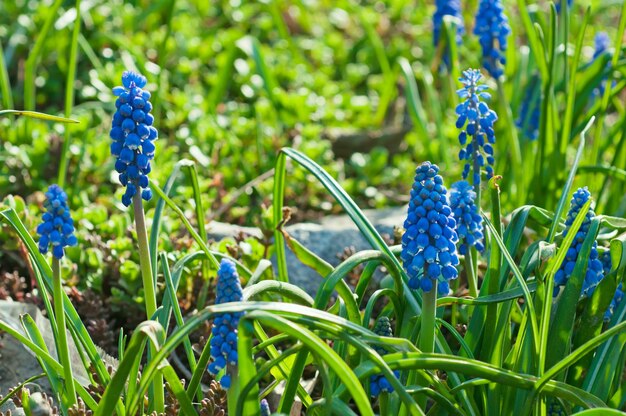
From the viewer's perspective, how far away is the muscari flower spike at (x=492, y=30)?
4758 mm

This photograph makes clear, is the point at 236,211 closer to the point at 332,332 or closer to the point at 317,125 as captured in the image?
the point at 317,125

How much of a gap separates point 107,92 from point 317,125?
1541 millimetres

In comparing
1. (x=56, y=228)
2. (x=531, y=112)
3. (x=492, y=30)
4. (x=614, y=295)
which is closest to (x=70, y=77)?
(x=56, y=228)

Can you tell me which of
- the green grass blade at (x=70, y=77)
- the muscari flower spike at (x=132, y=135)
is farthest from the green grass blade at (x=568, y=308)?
the green grass blade at (x=70, y=77)

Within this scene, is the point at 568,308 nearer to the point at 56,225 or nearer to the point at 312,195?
the point at 56,225

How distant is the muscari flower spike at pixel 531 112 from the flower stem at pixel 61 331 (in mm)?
3146

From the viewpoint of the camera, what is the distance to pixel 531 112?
532 cm

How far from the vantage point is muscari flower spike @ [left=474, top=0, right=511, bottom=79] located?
4758 millimetres

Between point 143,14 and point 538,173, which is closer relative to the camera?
point 538,173

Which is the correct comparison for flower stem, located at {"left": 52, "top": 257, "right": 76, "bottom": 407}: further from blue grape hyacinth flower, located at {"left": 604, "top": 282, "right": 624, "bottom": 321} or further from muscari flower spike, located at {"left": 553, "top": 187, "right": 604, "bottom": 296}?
blue grape hyacinth flower, located at {"left": 604, "top": 282, "right": 624, "bottom": 321}

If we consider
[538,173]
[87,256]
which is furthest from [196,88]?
[538,173]

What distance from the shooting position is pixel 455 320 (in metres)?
3.89

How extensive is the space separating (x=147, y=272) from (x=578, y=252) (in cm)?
163

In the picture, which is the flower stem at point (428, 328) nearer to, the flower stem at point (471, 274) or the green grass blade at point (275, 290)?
the green grass blade at point (275, 290)
